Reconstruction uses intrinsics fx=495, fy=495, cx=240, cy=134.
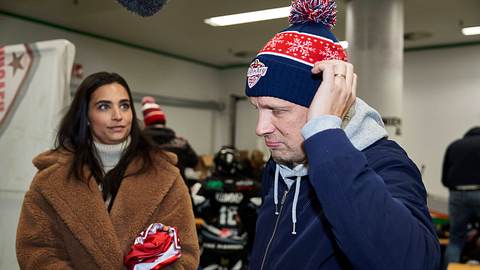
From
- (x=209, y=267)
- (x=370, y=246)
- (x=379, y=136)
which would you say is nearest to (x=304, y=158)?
(x=379, y=136)

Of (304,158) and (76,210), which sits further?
(76,210)

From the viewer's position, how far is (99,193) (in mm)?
2125

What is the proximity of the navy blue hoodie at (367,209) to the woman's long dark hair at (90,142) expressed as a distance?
1.33 meters

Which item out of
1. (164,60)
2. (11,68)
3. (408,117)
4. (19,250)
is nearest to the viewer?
(19,250)

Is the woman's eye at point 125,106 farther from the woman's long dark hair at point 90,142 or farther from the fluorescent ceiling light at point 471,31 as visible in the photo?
the fluorescent ceiling light at point 471,31

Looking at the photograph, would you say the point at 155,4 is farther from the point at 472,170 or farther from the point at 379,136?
Result: the point at 472,170

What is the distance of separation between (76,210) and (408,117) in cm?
854

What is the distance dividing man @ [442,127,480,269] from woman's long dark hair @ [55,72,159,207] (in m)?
4.03

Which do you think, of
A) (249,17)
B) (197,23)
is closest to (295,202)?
(249,17)

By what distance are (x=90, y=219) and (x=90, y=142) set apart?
1.46 feet

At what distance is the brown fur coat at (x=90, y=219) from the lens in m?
2.01

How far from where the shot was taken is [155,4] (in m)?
1.50

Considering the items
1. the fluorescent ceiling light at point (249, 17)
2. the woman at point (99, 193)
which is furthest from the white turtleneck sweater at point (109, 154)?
the fluorescent ceiling light at point (249, 17)

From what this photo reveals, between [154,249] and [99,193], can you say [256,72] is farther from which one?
[99,193]
